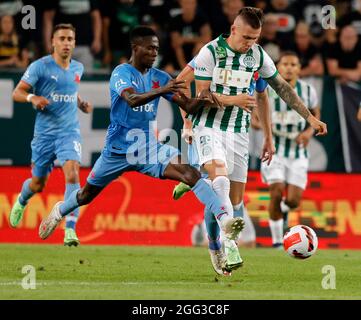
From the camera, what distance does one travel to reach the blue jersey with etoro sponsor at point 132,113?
1084cm

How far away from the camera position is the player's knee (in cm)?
1014

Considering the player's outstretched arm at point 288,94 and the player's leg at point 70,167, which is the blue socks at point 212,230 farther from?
the player's leg at point 70,167

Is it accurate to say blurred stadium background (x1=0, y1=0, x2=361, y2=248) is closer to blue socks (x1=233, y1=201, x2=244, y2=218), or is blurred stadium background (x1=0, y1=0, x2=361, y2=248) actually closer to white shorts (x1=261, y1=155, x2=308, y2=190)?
white shorts (x1=261, y1=155, x2=308, y2=190)

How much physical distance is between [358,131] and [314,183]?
3.63ft

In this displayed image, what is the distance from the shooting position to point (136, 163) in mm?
11016

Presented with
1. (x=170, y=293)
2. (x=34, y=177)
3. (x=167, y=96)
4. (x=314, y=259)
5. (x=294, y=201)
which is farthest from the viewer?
(x=294, y=201)

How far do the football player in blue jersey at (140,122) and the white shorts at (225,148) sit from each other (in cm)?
26

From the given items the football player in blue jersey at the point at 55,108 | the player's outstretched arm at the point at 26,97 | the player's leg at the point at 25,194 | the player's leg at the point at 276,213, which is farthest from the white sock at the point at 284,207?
the player's outstretched arm at the point at 26,97

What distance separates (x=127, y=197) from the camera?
15.6 m

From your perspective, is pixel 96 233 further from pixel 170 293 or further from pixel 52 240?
pixel 170 293

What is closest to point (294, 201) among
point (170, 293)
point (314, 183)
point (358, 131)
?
point (314, 183)

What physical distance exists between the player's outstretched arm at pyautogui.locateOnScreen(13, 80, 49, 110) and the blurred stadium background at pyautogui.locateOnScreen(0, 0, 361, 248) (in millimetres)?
2441

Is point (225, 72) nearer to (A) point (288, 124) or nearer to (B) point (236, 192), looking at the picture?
(B) point (236, 192)

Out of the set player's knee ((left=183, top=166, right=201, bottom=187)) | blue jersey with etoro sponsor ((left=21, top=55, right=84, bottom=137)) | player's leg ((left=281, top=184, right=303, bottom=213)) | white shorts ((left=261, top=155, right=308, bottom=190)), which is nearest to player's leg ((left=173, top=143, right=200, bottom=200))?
player's knee ((left=183, top=166, right=201, bottom=187))
